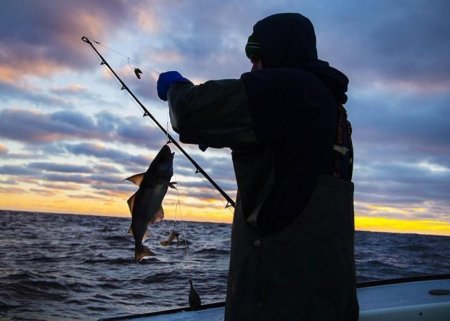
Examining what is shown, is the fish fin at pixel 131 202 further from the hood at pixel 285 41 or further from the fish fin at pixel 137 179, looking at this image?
the hood at pixel 285 41

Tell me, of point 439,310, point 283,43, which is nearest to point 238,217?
point 283,43

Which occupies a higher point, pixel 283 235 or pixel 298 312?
pixel 283 235

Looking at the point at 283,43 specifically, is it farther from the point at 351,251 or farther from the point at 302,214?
the point at 351,251

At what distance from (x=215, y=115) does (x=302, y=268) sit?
36.0 inches

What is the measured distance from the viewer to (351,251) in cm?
254

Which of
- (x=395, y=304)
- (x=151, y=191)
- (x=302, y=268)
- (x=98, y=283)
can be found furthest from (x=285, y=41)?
(x=98, y=283)

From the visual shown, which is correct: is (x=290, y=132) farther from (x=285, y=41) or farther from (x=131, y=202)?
(x=131, y=202)

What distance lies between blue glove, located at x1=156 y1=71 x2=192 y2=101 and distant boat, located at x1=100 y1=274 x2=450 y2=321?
2760 millimetres

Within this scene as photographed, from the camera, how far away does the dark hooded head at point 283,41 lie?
8.57 feet

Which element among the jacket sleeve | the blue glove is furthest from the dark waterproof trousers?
the blue glove

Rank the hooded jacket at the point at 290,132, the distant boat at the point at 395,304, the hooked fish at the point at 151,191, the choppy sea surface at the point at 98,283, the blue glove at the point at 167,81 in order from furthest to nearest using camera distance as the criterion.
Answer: the choppy sea surface at the point at 98,283, the hooked fish at the point at 151,191, the distant boat at the point at 395,304, the blue glove at the point at 167,81, the hooded jacket at the point at 290,132

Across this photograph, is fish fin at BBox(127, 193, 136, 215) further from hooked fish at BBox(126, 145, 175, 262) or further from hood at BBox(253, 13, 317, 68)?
hood at BBox(253, 13, 317, 68)

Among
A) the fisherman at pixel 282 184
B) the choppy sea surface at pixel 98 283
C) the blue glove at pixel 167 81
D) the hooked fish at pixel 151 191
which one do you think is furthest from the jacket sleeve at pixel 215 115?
the choppy sea surface at pixel 98 283

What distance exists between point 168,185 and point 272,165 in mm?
2226
